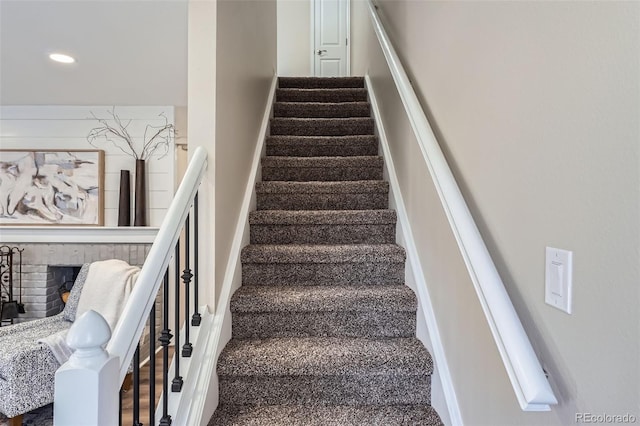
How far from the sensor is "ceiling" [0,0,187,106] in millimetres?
2084

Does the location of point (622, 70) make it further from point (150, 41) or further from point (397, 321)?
point (150, 41)

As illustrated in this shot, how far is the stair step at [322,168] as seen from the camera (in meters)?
2.28

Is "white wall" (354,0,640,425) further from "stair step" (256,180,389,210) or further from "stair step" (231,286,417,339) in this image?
"stair step" (256,180,389,210)

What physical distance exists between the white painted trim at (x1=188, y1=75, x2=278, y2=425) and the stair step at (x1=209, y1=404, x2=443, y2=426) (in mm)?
88

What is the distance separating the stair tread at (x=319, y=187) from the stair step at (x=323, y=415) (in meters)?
1.18

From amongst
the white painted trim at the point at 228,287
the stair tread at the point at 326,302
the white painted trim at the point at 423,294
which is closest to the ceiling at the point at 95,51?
the white painted trim at the point at 228,287

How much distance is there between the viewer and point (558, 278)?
64cm

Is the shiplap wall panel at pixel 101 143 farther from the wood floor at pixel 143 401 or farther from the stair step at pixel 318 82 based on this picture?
the wood floor at pixel 143 401

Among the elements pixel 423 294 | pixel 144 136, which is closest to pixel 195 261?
pixel 423 294

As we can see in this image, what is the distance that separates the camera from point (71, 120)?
3.39 metres

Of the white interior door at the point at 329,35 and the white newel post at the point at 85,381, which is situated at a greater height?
the white interior door at the point at 329,35

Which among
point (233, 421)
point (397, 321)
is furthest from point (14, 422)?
point (397, 321)

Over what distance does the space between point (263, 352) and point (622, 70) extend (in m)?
1.30

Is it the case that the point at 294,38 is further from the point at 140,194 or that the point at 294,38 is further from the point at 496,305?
the point at 496,305
